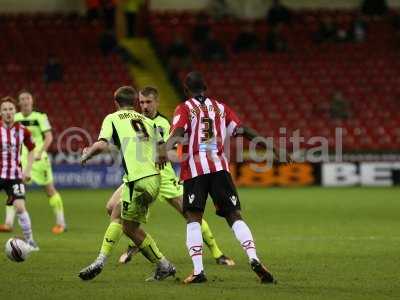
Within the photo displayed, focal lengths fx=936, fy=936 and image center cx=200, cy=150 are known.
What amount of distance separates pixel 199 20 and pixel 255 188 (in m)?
8.07

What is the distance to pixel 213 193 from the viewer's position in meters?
9.02

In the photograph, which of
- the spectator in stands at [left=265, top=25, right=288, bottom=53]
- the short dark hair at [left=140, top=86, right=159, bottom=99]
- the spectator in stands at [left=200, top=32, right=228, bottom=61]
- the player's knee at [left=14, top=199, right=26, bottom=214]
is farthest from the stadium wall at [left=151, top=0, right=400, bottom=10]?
the short dark hair at [left=140, top=86, right=159, bottom=99]

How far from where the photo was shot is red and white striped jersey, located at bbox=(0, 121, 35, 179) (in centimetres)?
1224

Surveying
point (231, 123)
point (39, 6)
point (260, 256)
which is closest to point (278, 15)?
point (39, 6)

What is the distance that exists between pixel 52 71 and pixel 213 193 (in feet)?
69.5

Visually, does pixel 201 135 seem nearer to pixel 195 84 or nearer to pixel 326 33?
pixel 195 84

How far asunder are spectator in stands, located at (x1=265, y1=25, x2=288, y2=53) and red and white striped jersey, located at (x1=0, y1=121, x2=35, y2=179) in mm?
18700

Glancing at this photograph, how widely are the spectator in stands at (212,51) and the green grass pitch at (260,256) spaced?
1106 cm

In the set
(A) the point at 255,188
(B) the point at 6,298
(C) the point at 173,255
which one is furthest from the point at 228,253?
(A) the point at 255,188

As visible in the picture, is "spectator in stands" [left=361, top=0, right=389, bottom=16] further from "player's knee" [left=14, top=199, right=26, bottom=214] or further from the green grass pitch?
"player's knee" [left=14, top=199, right=26, bottom=214]

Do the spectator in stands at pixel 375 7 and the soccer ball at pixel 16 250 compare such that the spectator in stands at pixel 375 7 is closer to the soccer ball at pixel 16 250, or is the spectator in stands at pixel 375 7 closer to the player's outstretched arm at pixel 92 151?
the soccer ball at pixel 16 250

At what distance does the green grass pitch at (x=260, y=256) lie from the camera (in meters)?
8.38

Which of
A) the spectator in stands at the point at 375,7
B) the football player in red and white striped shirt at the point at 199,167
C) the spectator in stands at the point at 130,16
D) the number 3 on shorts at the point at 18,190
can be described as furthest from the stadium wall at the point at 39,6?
the football player in red and white striped shirt at the point at 199,167

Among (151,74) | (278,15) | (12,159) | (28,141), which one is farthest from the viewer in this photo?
(278,15)
